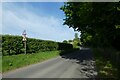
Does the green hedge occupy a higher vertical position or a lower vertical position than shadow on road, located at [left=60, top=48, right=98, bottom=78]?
higher

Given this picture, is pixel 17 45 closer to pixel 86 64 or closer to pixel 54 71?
pixel 86 64

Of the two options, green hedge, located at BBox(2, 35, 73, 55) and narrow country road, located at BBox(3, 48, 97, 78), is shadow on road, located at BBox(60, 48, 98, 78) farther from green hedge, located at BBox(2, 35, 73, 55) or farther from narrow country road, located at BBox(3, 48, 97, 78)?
green hedge, located at BBox(2, 35, 73, 55)

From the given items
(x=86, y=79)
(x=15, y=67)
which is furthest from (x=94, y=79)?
(x=15, y=67)

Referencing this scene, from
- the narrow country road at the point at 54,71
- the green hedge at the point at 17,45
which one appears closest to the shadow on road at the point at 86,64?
the narrow country road at the point at 54,71

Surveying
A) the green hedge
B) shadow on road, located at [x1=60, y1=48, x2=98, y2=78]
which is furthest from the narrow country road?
the green hedge

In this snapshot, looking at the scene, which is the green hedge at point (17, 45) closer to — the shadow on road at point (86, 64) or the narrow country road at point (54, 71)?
the shadow on road at point (86, 64)

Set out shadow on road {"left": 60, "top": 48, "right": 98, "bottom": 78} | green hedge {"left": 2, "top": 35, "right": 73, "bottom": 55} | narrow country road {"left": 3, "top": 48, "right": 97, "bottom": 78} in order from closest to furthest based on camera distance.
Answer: narrow country road {"left": 3, "top": 48, "right": 97, "bottom": 78}
shadow on road {"left": 60, "top": 48, "right": 98, "bottom": 78}
green hedge {"left": 2, "top": 35, "right": 73, "bottom": 55}

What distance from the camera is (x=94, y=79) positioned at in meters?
13.6

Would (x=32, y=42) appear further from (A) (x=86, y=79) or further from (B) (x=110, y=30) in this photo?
(A) (x=86, y=79)

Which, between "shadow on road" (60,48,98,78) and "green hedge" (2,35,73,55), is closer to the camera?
"shadow on road" (60,48,98,78)

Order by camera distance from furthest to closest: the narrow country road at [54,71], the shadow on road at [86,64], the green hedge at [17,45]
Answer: the green hedge at [17,45]
the shadow on road at [86,64]
the narrow country road at [54,71]

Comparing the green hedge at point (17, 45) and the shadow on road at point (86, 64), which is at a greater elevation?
the green hedge at point (17, 45)

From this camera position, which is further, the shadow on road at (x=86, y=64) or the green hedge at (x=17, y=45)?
the green hedge at (x=17, y=45)

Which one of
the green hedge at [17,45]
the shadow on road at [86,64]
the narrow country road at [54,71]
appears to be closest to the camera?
the narrow country road at [54,71]
